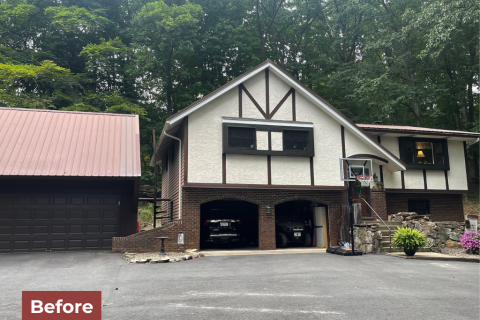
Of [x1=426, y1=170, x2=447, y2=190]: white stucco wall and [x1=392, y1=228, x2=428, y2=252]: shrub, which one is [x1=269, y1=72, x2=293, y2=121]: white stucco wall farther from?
[x1=426, y1=170, x2=447, y2=190]: white stucco wall

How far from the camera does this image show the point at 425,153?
19031 mm

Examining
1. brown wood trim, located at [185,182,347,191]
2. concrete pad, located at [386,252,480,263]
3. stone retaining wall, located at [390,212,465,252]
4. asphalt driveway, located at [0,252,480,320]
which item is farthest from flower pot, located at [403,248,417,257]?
brown wood trim, located at [185,182,347,191]

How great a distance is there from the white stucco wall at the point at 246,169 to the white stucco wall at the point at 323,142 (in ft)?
7.46

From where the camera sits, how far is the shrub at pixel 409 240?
40.8ft

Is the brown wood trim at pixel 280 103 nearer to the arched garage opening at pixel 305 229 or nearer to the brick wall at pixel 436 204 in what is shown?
the arched garage opening at pixel 305 229

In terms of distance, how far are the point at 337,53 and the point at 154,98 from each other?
16747 millimetres

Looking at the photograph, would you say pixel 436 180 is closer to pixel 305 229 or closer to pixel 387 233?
pixel 387 233

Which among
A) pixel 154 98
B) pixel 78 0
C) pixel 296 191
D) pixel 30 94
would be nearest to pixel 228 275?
pixel 296 191

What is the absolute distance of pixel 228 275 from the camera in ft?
30.0

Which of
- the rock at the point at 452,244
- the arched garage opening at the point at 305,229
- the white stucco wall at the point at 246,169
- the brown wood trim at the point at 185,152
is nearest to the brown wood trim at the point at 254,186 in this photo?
the white stucco wall at the point at 246,169

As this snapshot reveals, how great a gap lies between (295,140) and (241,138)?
2.33 metres

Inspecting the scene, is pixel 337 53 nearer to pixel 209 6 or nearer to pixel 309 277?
pixel 209 6

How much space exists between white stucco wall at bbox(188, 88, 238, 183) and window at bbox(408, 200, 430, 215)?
34.0ft

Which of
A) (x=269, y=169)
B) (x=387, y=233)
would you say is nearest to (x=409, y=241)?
(x=387, y=233)
